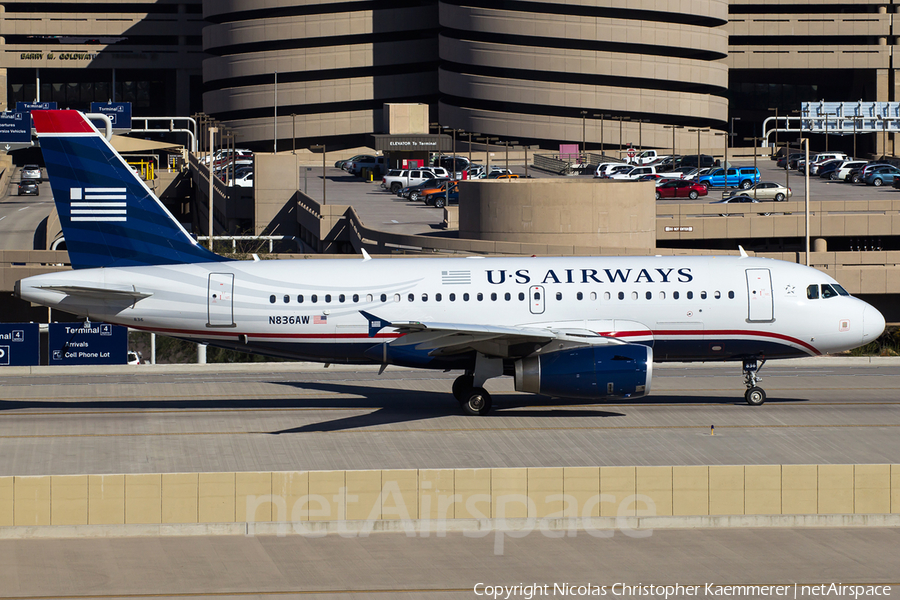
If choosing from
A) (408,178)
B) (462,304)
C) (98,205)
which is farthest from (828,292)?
(408,178)

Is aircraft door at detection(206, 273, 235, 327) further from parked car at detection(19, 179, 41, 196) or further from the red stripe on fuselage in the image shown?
parked car at detection(19, 179, 41, 196)

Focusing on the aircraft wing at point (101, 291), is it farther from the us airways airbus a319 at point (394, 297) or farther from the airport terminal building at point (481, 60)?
the airport terminal building at point (481, 60)

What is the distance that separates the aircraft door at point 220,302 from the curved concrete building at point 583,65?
10480cm

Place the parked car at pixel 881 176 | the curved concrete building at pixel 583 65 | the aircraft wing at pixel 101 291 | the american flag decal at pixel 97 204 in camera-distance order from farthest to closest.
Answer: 1. the curved concrete building at pixel 583 65
2. the parked car at pixel 881 176
3. the american flag decal at pixel 97 204
4. the aircraft wing at pixel 101 291

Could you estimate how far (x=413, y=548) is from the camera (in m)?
22.6

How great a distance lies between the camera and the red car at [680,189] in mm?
93812

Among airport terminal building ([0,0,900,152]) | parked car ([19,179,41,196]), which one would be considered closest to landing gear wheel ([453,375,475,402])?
parked car ([19,179,41,196])

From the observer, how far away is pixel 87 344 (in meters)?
41.8

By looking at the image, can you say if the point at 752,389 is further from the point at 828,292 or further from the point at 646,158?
the point at 646,158

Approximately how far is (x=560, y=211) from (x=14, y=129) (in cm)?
6464

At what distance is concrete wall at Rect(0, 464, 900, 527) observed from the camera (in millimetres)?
22906

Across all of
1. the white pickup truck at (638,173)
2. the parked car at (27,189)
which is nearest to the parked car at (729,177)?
the white pickup truck at (638,173)

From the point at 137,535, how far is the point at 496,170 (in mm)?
85824

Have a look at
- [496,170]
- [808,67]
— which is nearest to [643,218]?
[496,170]
